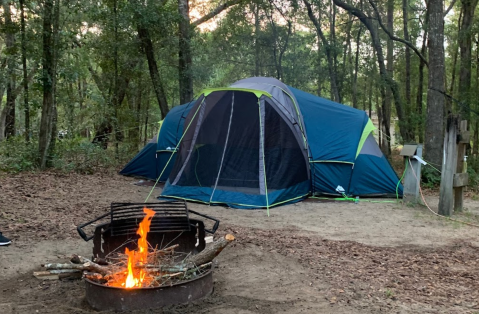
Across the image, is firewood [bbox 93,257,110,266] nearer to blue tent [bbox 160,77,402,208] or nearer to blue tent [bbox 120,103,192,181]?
blue tent [bbox 160,77,402,208]

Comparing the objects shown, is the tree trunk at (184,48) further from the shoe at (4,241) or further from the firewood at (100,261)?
the firewood at (100,261)

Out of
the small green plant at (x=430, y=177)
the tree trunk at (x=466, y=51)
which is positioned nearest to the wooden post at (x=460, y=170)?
the small green plant at (x=430, y=177)

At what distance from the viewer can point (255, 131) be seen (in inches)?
281

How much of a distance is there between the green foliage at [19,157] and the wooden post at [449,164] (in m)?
7.85

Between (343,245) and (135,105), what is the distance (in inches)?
451

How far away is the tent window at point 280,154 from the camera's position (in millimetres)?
6992

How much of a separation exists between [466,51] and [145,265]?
559 inches

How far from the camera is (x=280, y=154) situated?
23.4ft

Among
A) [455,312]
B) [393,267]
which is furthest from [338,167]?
[455,312]

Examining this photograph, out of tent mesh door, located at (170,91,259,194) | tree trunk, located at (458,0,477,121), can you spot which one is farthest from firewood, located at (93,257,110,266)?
tree trunk, located at (458,0,477,121)

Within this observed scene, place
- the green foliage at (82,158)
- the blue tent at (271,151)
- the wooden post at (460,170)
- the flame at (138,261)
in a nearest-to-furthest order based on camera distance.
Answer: the flame at (138,261) < the wooden post at (460,170) < the blue tent at (271,151) < the green foliage at (82,158)

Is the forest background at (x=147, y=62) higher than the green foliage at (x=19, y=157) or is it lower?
higher

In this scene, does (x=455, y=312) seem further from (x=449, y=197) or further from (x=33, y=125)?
(x=33, y=125)

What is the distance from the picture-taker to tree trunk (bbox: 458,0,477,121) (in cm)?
1241
